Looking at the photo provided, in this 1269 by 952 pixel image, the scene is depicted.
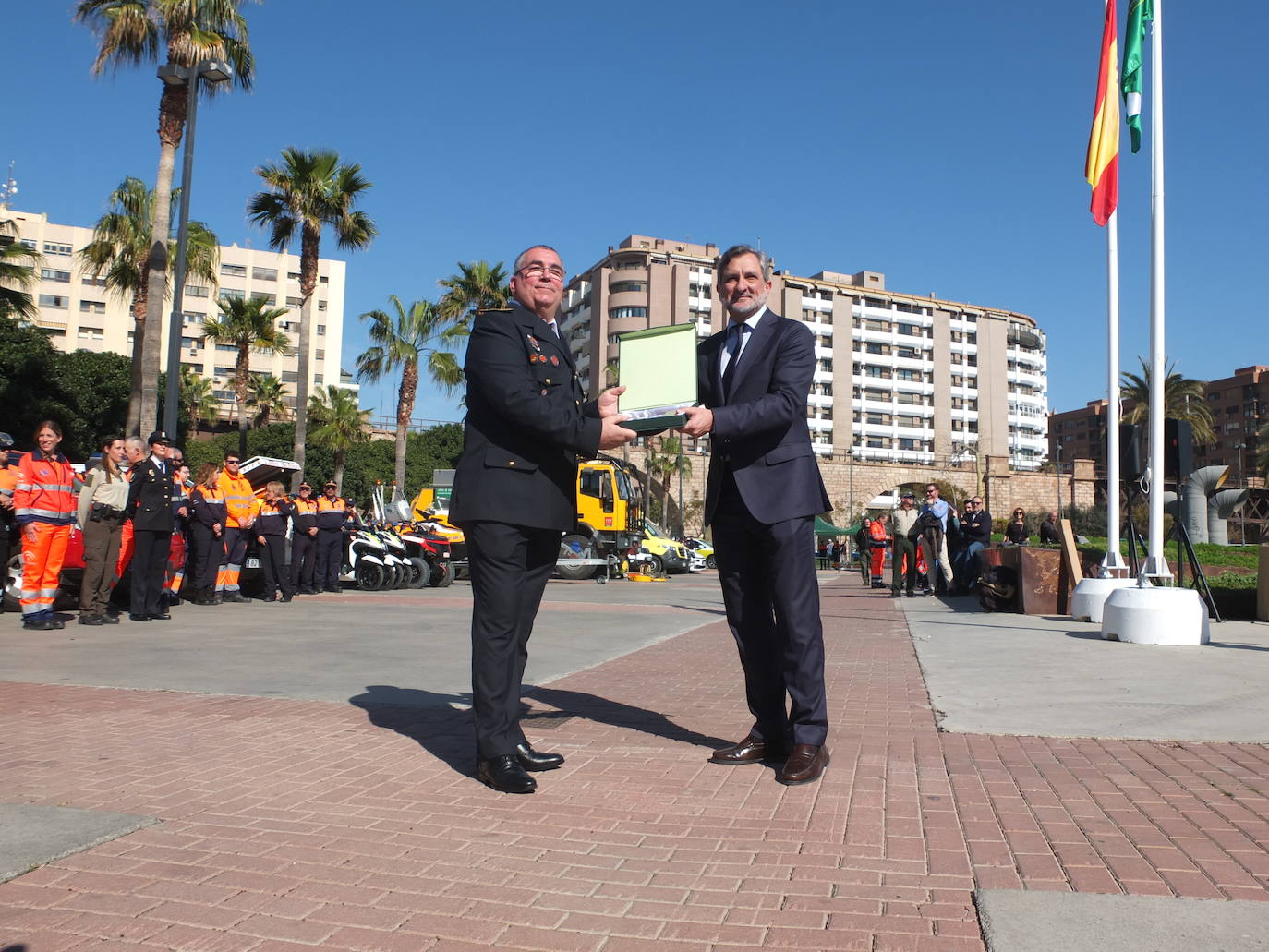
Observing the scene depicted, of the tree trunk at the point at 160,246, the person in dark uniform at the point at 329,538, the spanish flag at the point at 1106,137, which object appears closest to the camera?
the spanish flag at the point at 1106,137

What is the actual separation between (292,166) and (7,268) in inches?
317

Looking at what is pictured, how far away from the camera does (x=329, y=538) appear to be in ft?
49.4

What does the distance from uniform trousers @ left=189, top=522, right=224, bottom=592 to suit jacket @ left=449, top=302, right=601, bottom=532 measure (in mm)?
9320

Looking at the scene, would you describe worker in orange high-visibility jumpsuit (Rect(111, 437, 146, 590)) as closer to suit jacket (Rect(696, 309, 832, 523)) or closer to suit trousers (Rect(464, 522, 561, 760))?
suit trousers (Rect(464, 522, 561, 760))

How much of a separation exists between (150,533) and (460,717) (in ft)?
20.8

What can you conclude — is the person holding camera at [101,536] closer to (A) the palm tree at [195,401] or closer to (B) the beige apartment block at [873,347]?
(A) the palm tree at [195,401]

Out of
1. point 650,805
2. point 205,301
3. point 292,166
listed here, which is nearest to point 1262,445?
point 292,166

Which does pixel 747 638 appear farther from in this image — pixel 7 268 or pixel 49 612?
pixel 7 268

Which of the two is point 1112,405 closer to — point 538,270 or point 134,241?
point 538,270

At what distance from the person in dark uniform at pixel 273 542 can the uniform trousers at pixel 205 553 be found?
3.17 ft

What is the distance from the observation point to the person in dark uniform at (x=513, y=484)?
371cm

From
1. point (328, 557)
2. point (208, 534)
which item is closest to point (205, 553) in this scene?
point (208, 534)

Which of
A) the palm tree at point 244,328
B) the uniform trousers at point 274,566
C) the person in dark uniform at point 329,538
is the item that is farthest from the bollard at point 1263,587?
the palm tree at point 244,328

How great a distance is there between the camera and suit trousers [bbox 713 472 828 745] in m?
3.91
